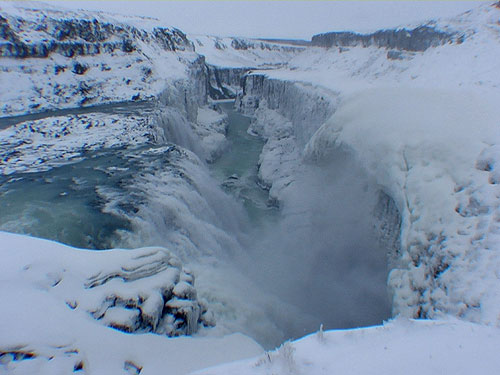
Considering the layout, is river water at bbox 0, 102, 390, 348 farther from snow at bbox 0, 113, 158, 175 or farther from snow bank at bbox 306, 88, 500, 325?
snow bank at bbox 306, 88, 500, 325

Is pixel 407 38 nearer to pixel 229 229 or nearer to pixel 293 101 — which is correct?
pixel 293 101

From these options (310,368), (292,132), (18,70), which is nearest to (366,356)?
(310,368)

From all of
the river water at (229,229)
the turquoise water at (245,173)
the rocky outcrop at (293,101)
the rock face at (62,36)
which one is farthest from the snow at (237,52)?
the river water at (229,229)

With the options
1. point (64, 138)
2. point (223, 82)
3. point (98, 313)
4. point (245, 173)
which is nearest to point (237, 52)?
point (223, 82)

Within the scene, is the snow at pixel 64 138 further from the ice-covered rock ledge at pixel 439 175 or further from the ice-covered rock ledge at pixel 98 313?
the ice-covered rock ledge at pixel 439 175

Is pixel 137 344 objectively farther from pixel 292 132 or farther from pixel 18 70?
pixel 18 70
